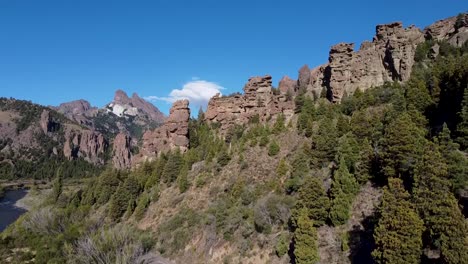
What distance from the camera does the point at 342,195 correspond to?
3253 cm

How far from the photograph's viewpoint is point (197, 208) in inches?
2159

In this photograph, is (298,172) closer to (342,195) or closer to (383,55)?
(342,195)

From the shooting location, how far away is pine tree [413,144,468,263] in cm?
2012

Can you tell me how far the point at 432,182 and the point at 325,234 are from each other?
11755mm

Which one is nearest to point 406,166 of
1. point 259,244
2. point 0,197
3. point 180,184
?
point 259,244

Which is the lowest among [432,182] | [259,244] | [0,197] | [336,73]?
[0,197]

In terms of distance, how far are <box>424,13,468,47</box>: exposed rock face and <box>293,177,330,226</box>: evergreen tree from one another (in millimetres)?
54292

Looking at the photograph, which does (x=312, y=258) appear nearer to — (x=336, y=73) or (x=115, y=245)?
(x=115, y=245)

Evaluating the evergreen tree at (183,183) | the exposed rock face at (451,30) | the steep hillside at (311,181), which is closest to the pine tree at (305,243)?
the steep hillside at (311,181)

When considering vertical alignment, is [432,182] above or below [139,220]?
above

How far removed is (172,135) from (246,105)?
20.8 meters

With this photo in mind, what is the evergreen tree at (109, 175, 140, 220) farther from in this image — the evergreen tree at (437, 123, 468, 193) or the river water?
the evergreen tree at (437, 123, 468, 193)

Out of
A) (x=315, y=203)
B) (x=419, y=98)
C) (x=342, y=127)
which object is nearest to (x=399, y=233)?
(x=315, y=203)

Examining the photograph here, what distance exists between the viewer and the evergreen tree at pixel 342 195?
1258 inches
